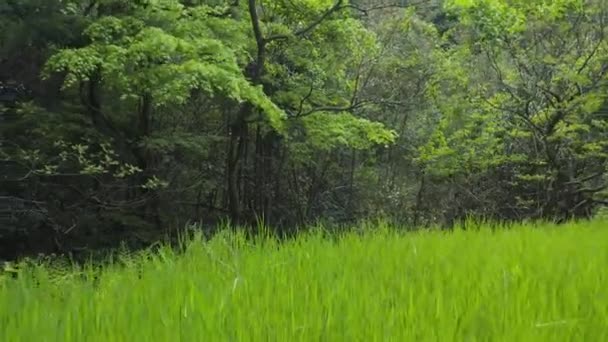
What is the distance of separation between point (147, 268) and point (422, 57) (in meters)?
12.6

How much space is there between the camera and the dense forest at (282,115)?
7207mm

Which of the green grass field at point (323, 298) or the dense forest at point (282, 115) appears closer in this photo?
the green grass field at point (323, 298)

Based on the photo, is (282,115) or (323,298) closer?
(323,298)

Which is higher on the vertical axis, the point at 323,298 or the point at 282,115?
the point at 282,115

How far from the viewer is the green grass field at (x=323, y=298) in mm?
1486

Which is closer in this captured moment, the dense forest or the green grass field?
the green grass field

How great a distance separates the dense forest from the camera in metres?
7.21

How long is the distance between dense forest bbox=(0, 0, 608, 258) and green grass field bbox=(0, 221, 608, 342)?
3957 millimetres

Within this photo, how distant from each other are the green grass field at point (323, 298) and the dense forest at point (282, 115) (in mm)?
3957

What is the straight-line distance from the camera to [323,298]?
6.04ft

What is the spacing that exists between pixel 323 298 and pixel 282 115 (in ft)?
20.8

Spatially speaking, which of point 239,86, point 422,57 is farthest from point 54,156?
point 422,57

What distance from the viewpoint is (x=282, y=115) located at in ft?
26.5

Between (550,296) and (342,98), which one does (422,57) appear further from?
(550,296)
